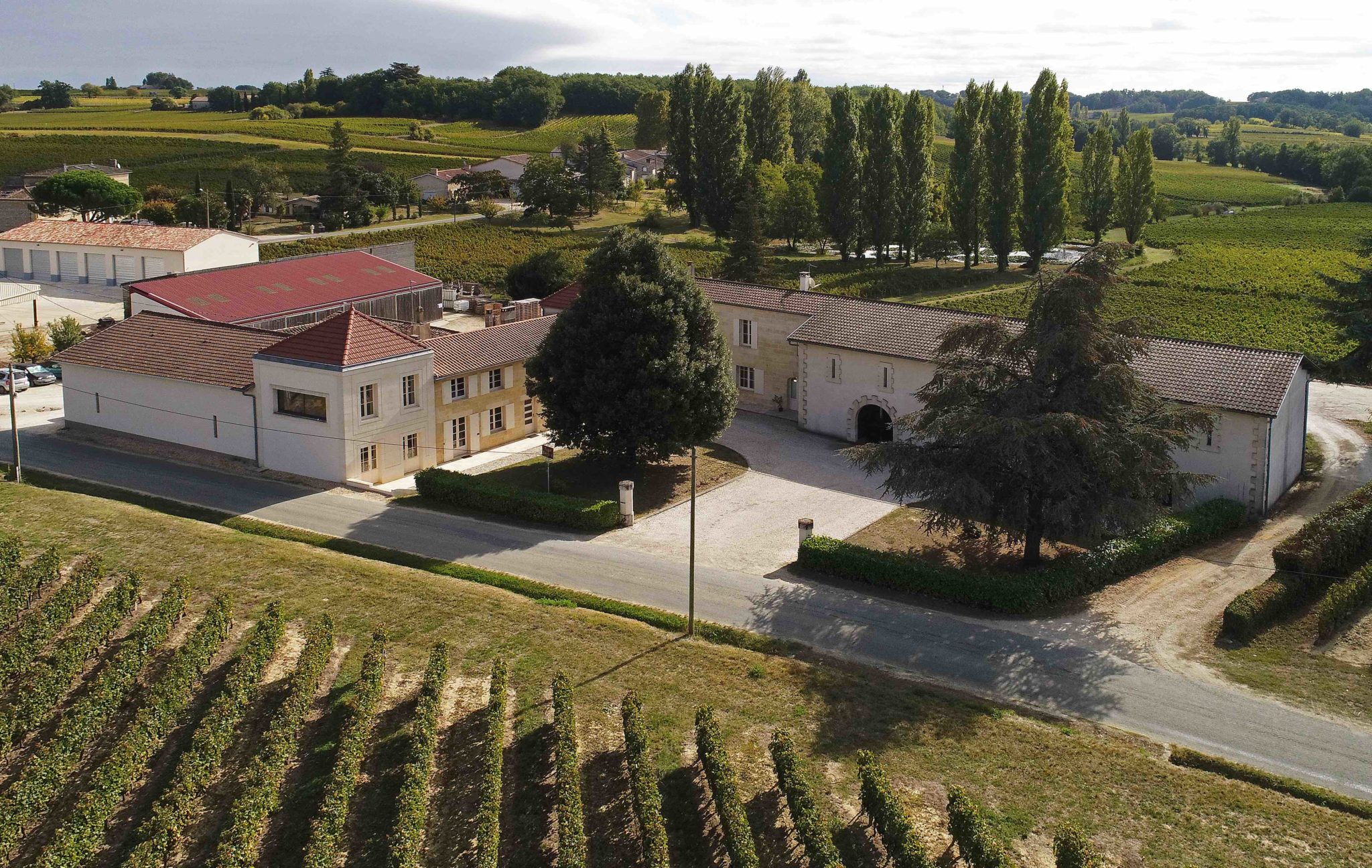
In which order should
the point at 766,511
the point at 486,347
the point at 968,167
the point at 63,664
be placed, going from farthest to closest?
the point at 968,167, the point at 486,347, the point at 766,511, the point at 63,664

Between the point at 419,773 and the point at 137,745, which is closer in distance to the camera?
the point at 419,773

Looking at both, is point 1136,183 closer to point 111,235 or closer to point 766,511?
point 766,511

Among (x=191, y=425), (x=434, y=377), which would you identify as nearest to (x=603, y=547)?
(x=434, y=377)

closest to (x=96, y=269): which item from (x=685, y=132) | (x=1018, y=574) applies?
(x=685, y=132)

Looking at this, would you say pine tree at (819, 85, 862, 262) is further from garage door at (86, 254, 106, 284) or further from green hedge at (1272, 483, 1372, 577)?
green hedge at (1272, 483, 1372, 577)

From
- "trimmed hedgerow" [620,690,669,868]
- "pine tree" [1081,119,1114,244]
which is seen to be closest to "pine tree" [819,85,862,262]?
"pine tree" [1081,119,1114,244]

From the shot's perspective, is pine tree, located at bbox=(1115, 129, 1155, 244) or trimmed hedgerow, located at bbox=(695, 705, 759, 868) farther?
pine tree, located at bbox=(1115, 129, 1155, 244)

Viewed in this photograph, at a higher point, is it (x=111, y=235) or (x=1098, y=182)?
(x=1098, y=182)

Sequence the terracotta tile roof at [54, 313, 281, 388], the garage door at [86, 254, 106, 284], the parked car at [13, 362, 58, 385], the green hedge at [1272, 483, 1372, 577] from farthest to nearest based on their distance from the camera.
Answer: the garage door at [86, 254, 106, 284], the parked car at [13, 362, 58, 385], the terracotta tile roof at [54, 313, 281, 388], the green hedge at [1272, 483, 1372, 577]
